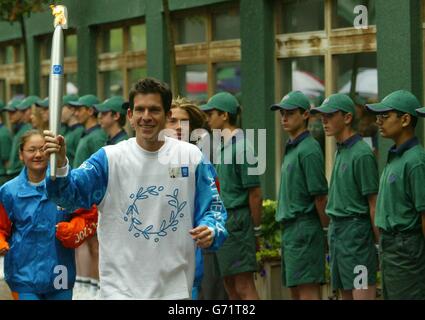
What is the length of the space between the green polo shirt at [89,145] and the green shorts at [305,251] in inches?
168

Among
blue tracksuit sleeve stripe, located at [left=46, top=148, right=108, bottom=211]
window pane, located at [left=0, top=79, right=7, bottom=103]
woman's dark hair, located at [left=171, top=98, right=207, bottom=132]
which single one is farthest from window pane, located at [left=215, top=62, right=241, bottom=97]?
Answer: window pane, located at [left=0, top=79, right=7, bottom=103]

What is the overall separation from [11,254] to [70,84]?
13.7m

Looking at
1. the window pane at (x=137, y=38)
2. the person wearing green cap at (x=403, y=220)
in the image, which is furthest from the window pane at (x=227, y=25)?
the person wearing green cap at (x=403, y=220)

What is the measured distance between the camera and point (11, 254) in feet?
29.9

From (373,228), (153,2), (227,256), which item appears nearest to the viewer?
(373,228)

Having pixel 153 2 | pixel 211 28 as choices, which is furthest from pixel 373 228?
pixel 153 2

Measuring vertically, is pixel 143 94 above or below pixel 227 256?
above

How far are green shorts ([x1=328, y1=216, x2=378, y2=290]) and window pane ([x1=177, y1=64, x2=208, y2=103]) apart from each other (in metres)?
6.46

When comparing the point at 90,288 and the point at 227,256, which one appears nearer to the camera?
the point at 227,256

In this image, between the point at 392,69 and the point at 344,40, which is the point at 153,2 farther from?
the point at 392,69

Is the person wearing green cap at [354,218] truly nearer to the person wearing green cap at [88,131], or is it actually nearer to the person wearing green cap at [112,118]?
the person wearing green cap at [112,118]

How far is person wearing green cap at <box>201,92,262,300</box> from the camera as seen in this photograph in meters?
11.6

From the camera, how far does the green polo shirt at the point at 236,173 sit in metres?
11.6

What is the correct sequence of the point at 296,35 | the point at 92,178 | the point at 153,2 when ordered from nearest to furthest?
the point at 92,178 → the point at 296,35 → the point at 153,2
